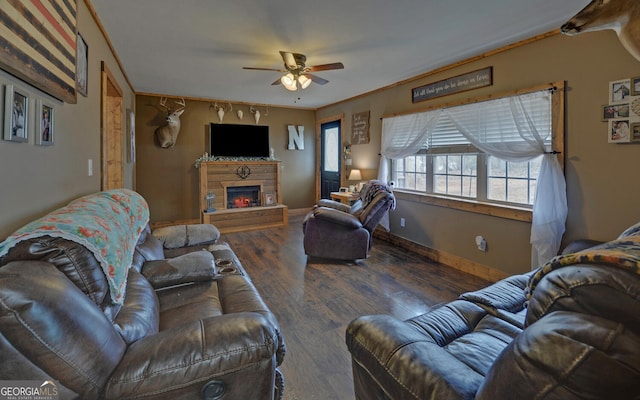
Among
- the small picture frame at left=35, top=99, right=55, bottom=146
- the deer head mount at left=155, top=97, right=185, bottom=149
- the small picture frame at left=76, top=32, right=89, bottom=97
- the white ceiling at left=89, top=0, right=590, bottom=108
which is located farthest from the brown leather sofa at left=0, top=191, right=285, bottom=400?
the deer head mount at left=155, top=97, right=185, bottom=149

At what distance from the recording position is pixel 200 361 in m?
1.04

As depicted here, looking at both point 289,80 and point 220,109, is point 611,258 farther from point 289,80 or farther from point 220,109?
point 220,109

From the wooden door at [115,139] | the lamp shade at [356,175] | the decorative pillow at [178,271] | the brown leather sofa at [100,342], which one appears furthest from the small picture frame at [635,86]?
the wooden door at [115,139]

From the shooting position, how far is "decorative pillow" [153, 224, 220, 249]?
2.75 m

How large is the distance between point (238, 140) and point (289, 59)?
323 centimetres

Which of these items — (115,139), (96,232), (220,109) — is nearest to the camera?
(96,232)

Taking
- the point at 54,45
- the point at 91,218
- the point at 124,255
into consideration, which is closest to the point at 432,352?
the point at 124,255

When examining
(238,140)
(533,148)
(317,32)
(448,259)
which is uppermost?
(317,32)

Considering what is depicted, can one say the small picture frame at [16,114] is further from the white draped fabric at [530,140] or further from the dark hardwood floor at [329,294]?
the white draped fabric at [530,140]

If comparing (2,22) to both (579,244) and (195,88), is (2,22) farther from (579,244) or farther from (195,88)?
(195,88)

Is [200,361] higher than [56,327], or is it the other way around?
[56,327]

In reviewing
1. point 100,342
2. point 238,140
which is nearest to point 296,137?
point 238,140

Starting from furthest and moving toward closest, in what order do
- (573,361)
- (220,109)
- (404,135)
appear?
(220,109) → (404,135) → (573,361)

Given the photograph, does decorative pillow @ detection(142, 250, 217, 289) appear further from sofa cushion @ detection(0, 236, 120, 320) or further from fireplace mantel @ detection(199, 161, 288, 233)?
fireplace mantel @ detection(199, 161, 288, 233)
